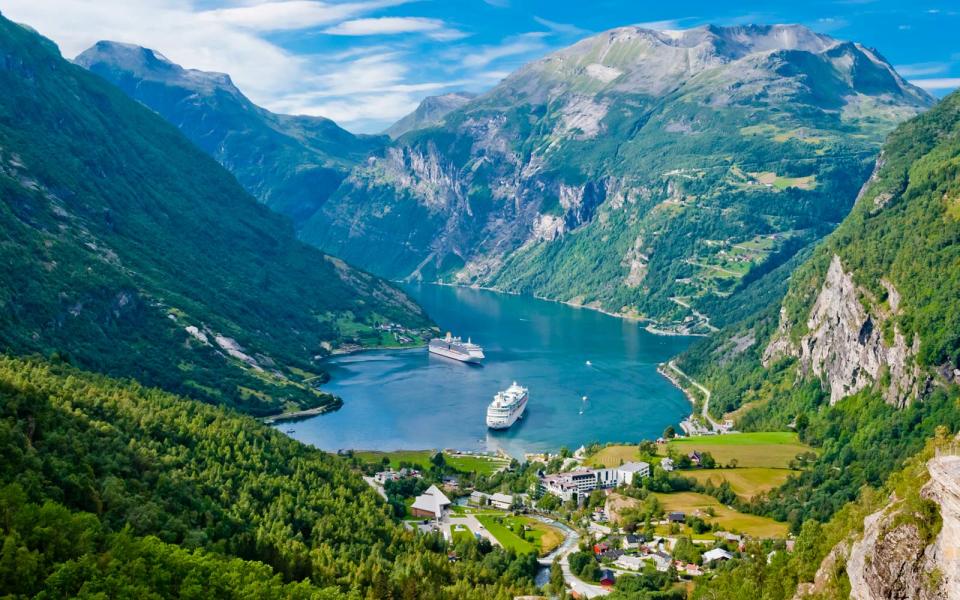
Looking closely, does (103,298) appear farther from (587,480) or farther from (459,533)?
(459,533)

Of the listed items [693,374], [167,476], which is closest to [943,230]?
[693,374]

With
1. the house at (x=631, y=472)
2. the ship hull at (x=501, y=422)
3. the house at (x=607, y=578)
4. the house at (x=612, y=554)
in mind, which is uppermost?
the ship hull at (x=501, y=422)

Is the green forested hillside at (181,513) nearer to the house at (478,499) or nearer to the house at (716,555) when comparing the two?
the house at (716,555)

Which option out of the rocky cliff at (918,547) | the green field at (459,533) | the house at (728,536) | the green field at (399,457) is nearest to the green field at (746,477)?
the house at (728,536)

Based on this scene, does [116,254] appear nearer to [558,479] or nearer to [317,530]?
[558,479]

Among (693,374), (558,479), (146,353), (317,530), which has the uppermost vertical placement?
(693,374)

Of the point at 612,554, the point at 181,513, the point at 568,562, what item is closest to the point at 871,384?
the point at 612,554
